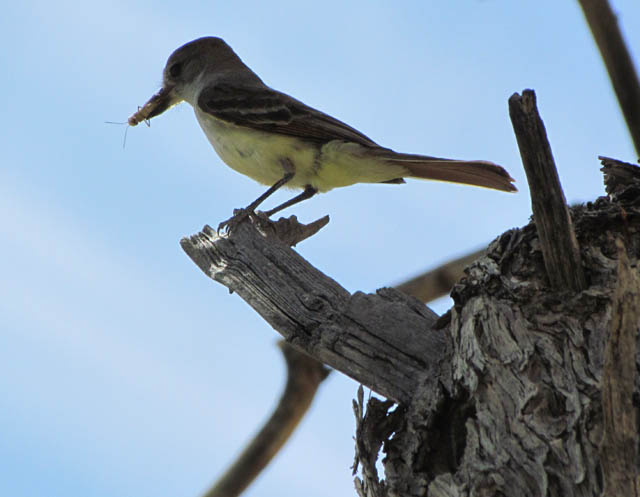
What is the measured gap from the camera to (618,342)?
2332mm

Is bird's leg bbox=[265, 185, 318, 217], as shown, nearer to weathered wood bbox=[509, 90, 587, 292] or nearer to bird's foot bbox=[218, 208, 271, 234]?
bird's foot bbox=[218, 208, 271, 234]

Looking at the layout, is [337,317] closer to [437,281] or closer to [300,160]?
[437,281]

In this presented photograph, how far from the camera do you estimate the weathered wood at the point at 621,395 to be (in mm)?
2320

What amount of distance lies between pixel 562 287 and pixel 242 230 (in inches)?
73.7

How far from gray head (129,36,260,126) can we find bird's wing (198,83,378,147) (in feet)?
A: 1.61

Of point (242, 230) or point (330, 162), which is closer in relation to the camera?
point (242, 230)

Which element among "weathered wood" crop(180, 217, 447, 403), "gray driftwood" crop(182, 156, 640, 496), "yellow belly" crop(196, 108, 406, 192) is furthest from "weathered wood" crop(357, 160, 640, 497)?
"yellow belly" crop(196, 108, 406, 192)

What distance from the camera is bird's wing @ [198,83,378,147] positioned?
6090mm

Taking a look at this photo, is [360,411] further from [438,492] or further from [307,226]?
[307,226]

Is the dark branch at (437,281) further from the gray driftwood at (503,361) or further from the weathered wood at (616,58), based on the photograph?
the weathered wood at (616,58)

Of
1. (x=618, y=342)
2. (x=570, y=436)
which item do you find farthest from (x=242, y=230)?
(x=618, y=342)

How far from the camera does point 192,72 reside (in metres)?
7.48

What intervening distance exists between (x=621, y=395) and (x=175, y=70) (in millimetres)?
5955

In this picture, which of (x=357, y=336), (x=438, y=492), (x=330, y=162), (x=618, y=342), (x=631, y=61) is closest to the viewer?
(x=618, y=342)
